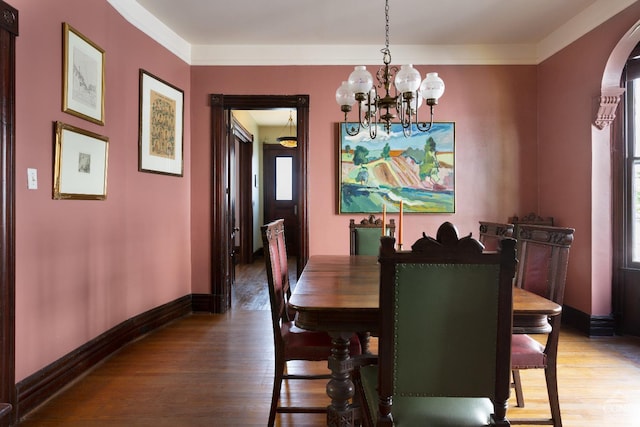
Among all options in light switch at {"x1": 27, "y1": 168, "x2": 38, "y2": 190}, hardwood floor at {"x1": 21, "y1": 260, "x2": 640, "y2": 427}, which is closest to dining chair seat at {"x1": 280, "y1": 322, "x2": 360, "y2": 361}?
hardwood floor at {"x1": 21, "y1": 260, "x2": 640, "y2": 427}

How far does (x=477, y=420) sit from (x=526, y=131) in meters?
3.56

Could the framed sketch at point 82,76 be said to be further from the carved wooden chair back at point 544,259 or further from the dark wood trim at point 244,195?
the dark wood trim at point 244,195

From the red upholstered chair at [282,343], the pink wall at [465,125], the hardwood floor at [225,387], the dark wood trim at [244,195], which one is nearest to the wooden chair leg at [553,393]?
the hardwood floor at [225,387]

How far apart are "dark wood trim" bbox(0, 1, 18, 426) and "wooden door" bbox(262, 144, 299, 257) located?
6265 millimetres

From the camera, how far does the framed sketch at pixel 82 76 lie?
2352 millimetres

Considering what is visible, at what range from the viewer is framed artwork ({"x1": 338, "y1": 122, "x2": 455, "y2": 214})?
3.88 meters

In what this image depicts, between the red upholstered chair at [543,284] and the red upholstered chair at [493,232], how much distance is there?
10 centimetres

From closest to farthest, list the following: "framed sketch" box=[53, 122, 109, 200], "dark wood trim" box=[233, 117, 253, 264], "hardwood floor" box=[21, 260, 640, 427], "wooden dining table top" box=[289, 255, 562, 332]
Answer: "wooden dining table top" box=[289, 255, 562, 332]
"hardwood floor" box=[21, 260, 640, 427]
"framed sketch" box=[53, 122, 109, 200]
"dark wood trim" box=[233, 117, 253, 264]

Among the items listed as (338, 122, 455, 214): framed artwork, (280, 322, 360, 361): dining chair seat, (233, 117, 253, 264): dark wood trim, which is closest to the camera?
(280, 322, 360, 361): dining chair seat

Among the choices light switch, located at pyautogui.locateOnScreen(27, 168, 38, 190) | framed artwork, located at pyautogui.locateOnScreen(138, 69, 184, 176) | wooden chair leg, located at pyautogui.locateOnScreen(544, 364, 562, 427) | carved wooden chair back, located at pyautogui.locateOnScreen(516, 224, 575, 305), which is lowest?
wooden chair leg, located at pyautogui.locateOnScreen(544, 364, 562, 427)

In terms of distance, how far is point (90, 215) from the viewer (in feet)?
8.54

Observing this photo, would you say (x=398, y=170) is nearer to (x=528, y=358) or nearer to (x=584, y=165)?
(x=584, y=165)

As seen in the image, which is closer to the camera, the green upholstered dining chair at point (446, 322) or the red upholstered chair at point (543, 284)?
the green upholstered dining chair at point (446, 322)

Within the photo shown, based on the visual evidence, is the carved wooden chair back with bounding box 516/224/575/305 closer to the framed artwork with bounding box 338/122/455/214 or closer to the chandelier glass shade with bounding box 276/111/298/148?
the framed artwork with bounding box 338/122/455/214
